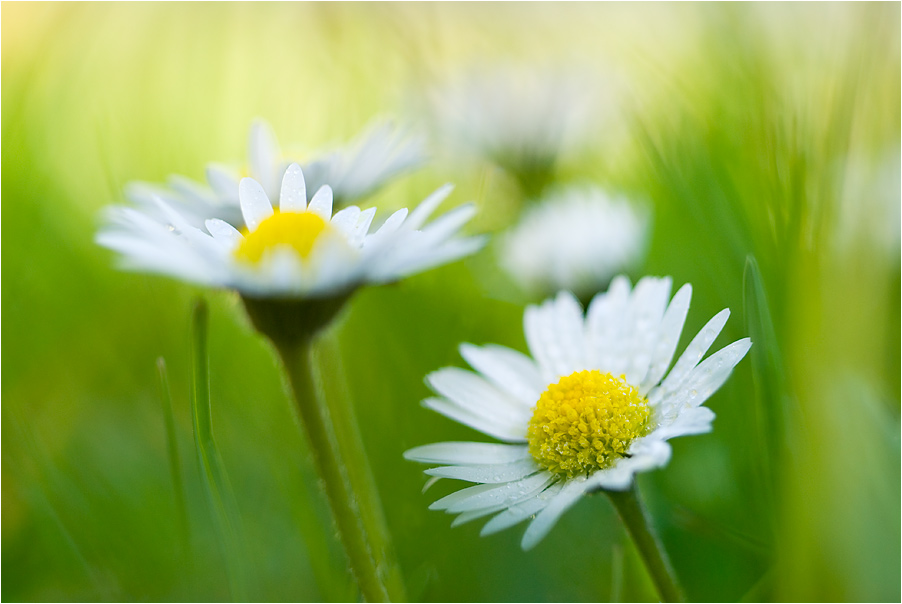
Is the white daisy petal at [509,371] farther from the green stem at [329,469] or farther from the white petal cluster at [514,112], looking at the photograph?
the white petal cluster at [514,112]

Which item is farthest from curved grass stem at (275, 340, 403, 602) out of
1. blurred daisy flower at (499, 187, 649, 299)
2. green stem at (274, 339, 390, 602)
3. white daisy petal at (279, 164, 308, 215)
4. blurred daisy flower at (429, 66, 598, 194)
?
blurred daisy flower at (429, 66, 598, 194)

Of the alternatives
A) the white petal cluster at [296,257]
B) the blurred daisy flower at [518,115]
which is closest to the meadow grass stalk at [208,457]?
the white petal cluster at [296,257]

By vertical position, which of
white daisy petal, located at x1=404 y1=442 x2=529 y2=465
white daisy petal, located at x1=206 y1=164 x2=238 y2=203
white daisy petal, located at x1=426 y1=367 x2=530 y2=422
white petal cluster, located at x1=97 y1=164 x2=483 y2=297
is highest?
white daisy petal, located at x1=206 y1=164 x2=238 y2=203

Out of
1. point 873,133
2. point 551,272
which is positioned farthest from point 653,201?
point 873,133

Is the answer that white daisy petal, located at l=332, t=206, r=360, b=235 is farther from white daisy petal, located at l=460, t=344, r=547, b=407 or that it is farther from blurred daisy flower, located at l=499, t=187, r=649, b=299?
blurred daisy flower, located at l=499, t=187, r=649, b=299

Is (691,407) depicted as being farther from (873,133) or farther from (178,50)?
(178,50)

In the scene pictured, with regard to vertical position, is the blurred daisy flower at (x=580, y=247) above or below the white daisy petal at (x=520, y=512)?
above

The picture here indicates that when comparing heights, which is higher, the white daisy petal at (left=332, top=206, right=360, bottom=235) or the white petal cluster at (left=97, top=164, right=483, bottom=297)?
the white daisy petal at (left=332, top=206, right=360, bottom=235)
